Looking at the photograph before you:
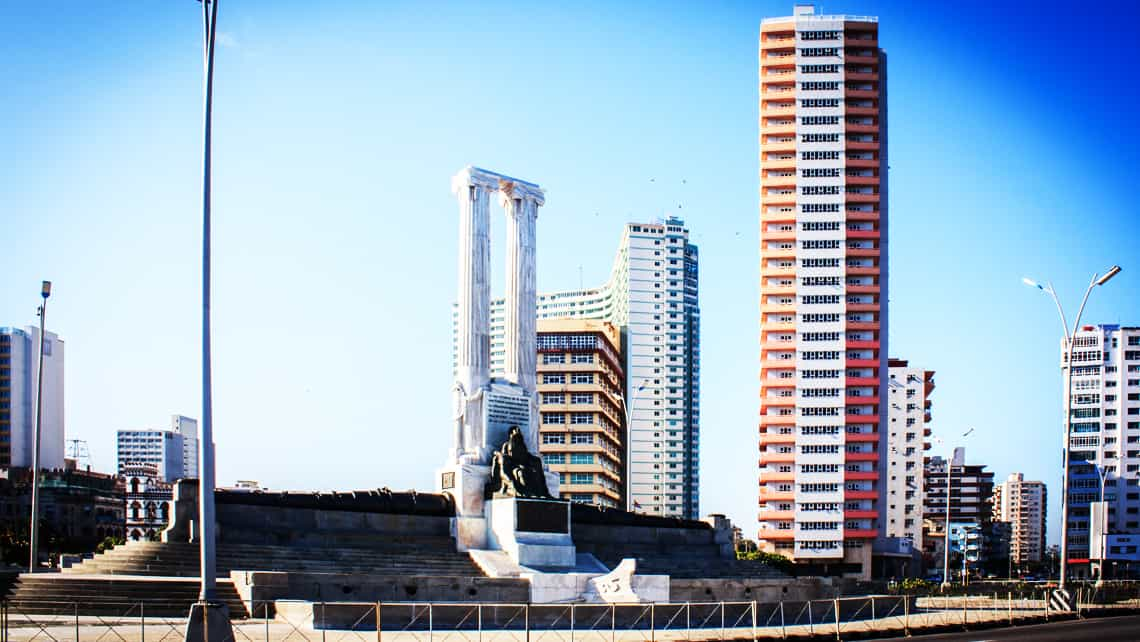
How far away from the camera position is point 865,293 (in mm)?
95000

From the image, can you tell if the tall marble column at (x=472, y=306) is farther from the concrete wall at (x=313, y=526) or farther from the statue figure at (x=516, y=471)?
the concrete wall at (x=313, y=526)

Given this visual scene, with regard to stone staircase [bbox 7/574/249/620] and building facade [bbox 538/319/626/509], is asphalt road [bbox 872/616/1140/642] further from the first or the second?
building facade [bbox 538/319/626/509]

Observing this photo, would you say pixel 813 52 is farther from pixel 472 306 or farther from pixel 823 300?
pixel 472 306

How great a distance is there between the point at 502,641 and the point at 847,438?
72475 millimetres

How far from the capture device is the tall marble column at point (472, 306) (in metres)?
45.8

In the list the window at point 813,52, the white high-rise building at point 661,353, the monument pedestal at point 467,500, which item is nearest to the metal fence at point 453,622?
the monument pedestal at point 467,500

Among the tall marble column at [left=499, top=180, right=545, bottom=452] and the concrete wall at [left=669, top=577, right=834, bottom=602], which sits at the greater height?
the tall marble column at [left=499, top=180, right=545, bottom=452]

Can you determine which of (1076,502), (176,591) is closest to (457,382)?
(176,591)

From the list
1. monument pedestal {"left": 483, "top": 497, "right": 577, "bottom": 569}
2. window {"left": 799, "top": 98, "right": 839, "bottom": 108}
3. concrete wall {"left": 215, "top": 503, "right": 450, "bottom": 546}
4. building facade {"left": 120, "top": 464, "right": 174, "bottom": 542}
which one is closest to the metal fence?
concrete wall {"left": 215, "top": 503, "right": 450, "bottom": 546}

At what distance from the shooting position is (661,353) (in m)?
175

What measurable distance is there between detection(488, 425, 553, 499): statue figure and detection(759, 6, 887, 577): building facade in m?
52.5

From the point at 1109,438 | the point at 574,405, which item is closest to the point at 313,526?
the point at 574,405

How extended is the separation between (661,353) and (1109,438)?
65128mm

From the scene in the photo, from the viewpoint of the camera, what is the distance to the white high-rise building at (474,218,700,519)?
556 ft
